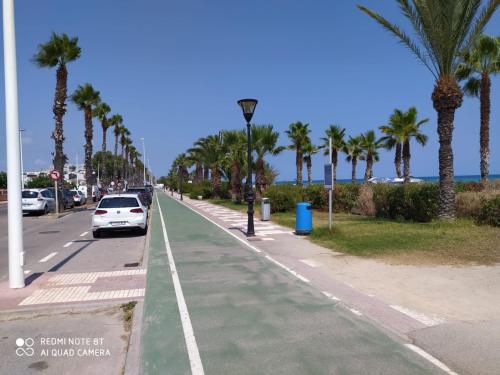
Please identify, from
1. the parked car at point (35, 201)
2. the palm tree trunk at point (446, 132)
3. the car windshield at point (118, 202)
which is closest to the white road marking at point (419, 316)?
the palm tree trunk at point (446, 132)

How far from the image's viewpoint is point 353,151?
60.0m

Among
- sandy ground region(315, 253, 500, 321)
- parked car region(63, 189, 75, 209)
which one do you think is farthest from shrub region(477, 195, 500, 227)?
parked car region(63, 189, 75, 209)

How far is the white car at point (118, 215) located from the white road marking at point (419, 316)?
11174 millimetres

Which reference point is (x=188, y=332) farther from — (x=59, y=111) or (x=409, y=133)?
(x=409, y=133)

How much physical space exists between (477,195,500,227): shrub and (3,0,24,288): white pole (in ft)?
42.4

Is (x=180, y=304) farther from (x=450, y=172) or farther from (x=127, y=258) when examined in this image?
(x=450, y=172)

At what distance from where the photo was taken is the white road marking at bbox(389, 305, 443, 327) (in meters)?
5.51

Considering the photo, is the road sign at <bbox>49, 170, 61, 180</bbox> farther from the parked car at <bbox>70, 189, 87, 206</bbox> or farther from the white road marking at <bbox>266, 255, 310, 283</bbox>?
the white road marking at <bbox>266, 255, 310, 283</bbox>

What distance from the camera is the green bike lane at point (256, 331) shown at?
14.2ft

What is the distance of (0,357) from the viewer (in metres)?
4.76

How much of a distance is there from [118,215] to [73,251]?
3061mm

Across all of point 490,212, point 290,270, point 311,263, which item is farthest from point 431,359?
point 490,212

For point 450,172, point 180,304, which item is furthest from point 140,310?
point 450,172

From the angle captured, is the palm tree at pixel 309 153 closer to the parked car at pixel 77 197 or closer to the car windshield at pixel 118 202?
the parked car at pixel 77 197
